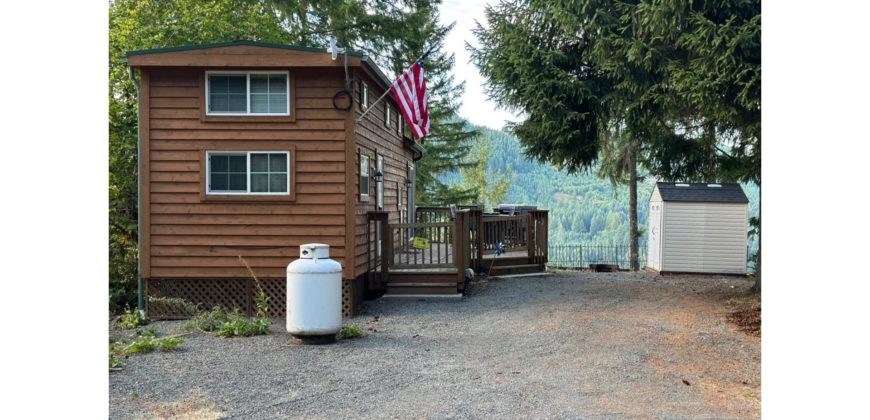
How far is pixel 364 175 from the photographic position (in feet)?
42.8

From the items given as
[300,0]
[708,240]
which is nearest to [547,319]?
[708,240]

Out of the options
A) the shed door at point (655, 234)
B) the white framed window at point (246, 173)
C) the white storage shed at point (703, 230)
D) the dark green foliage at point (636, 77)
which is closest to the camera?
the dark green foliage at point (636, 77)

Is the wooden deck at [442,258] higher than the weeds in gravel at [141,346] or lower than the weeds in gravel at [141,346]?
higher

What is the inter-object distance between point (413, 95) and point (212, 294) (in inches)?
181

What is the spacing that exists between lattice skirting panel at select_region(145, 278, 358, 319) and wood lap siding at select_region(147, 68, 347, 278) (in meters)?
0.20

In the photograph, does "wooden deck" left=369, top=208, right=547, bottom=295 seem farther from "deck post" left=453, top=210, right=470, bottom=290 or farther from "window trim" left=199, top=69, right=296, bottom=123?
"window trim" left=199, top=69, right=296, bottom=123

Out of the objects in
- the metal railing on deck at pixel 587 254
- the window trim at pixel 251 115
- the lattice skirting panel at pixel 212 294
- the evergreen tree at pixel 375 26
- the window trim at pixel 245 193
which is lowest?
the metal railing on deck at pixel 587 254

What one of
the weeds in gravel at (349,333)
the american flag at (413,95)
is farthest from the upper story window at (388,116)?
the weeds in gravel at (349,333)

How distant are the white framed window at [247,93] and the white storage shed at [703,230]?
10.7 meters

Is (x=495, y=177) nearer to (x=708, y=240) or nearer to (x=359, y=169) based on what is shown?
(x=708, y=240)

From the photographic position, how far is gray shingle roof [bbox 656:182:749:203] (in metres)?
18.8

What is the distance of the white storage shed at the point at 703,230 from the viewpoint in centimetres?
1870

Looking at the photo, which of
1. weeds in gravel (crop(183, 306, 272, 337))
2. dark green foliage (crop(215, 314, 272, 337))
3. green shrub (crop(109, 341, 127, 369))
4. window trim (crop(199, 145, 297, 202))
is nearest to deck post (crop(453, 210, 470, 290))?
window trim (crop(199, 145, 297, 202))

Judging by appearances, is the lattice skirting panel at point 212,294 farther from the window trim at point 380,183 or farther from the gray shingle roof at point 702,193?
the gray shingle roof at point 702,193
